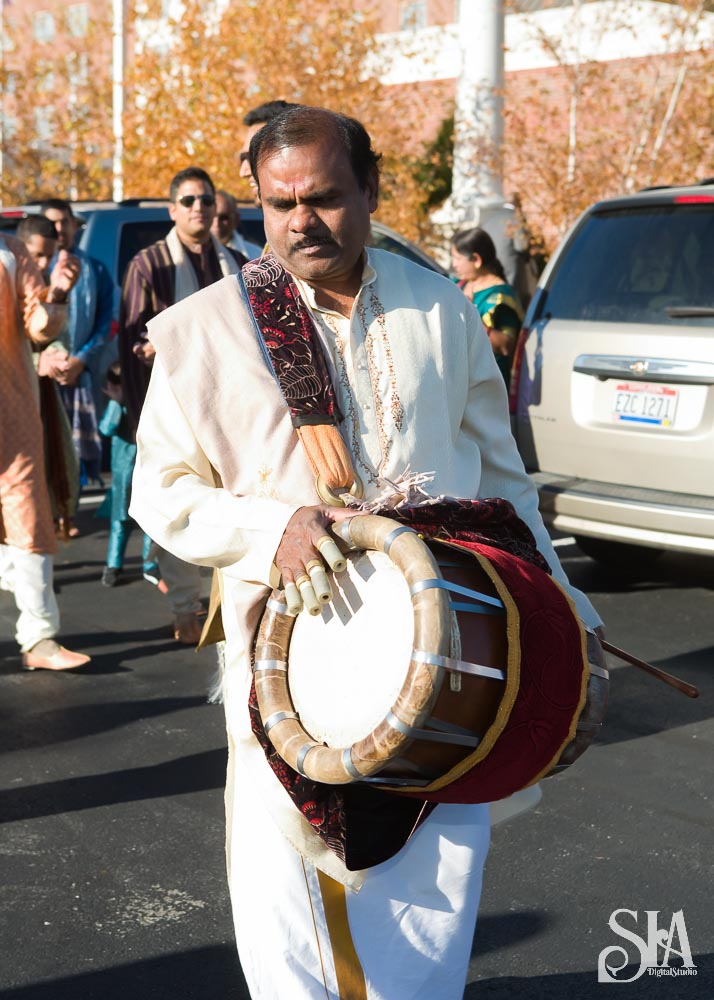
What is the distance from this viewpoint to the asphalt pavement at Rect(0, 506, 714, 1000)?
11.0ft

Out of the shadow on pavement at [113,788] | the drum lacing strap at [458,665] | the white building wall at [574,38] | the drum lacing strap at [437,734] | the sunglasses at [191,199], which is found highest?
the white building wall at [574,38]

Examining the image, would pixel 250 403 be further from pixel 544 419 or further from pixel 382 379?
pixel 544 419

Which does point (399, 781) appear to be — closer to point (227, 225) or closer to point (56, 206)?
point (227, 225)

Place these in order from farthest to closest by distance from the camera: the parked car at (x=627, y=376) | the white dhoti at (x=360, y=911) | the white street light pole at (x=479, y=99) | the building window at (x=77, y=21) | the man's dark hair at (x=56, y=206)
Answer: the building window at (x=77, y=21), the white street light pole at (x=479, y=99), the man's dark hair at (x=56, y=206), the parked car at (x=627, y=376), the white dhoti at (x=360, y=911)

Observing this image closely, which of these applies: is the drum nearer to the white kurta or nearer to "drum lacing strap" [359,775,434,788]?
"drum lacing strap" [359,775,434,788]

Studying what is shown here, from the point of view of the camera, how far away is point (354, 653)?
2242 mm

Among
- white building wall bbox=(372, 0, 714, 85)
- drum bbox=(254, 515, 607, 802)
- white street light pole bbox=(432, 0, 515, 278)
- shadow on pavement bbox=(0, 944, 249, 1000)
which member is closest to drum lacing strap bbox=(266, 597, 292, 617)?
drum bbox=(254, 515, 607, 802)

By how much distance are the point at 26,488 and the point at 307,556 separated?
12.2ft

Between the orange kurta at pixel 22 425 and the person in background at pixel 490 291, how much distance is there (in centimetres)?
275

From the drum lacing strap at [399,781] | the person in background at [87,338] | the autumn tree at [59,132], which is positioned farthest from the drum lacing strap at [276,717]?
the autumn tree at [59,132]

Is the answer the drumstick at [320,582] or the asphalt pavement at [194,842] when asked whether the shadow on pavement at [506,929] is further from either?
the drumstick at [320,582]

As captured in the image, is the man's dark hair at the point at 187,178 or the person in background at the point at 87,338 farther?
the person in background at the point at 87,338

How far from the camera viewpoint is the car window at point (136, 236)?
9.55m

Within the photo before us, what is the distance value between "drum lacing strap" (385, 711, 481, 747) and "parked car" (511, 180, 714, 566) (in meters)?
3.95
